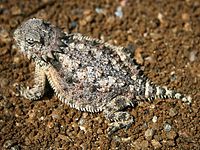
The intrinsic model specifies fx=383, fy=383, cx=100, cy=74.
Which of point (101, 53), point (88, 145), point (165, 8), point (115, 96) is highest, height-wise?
point (165, 8)

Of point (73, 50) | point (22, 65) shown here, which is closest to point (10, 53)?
point (22, 65)

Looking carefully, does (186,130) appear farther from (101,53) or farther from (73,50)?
(73,50)

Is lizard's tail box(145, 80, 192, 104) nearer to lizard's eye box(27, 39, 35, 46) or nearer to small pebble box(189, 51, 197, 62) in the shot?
small pebble box(189, 51, 197, 62)

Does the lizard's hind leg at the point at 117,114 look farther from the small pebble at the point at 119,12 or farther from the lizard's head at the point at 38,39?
the small pebble at the point at 119,12

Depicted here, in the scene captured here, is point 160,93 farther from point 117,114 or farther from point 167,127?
point 117,114

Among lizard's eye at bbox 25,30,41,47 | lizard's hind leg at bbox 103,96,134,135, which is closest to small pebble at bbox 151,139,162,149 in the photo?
lizard's hind leg at bbox 103,96,134,135

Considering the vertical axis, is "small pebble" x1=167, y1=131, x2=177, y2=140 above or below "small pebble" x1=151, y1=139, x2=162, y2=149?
above
